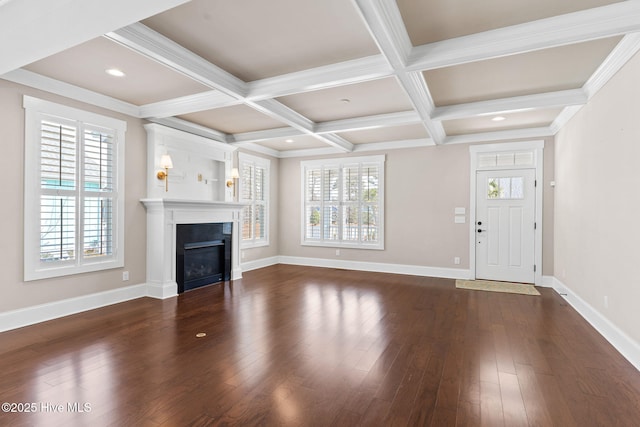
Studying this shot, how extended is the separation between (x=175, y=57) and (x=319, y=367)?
2.96 meters

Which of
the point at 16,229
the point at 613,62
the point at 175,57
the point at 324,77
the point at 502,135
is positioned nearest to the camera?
the point at 175,57

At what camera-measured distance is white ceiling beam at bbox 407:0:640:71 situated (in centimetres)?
240

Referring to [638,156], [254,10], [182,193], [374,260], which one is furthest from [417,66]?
[374,260]

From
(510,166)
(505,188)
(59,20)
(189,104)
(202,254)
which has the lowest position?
(202,254)

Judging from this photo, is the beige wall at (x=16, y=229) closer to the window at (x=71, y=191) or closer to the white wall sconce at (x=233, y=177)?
the window at (x=71, y=191)

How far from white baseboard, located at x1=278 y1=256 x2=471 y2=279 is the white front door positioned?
420 millimetres

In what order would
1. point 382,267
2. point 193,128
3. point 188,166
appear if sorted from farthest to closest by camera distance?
point 382,267
point 188,166
point 193,128

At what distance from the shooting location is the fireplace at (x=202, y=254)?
5.11m

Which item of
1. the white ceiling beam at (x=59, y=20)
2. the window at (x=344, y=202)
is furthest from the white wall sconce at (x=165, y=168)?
the window at (x=344, y=202)

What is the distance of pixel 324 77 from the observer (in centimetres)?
340

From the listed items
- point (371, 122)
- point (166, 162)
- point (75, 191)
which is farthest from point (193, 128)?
point (371, 122)

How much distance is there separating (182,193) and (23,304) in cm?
250

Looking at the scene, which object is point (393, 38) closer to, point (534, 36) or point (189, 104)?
point (534, 36)

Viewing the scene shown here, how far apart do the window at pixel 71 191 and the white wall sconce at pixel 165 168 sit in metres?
0.53
